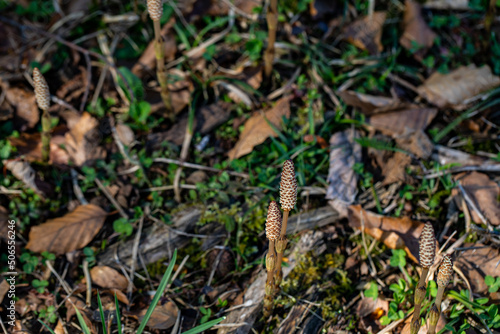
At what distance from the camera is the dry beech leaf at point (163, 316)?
8.67ft

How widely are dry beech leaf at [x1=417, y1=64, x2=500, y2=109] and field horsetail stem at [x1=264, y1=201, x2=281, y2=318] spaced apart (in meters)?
2.10

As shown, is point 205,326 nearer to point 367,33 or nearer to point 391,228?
point 391,228

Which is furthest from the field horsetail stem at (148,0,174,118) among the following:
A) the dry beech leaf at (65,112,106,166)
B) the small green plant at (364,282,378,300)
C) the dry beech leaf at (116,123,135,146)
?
the small green plant at (364,282,378,300)

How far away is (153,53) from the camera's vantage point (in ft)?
12.5

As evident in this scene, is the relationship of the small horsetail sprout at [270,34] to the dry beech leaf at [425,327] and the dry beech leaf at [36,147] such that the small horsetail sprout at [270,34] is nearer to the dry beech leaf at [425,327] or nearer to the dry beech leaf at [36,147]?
the dry beech leaf at [36,147]

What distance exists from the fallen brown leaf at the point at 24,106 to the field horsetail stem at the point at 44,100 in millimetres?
424

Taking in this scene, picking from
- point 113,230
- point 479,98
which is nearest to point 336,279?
point 113,230

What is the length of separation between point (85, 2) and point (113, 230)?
7.89 feet

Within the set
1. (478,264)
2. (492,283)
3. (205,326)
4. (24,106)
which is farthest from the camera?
(24,106)

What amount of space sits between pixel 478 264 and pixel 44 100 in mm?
3040

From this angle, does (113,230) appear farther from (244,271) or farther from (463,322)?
(463,322)

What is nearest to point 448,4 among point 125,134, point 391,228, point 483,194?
point 483,194

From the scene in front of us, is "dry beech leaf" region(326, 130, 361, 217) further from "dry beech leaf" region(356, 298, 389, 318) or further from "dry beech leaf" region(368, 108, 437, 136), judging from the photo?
"dry beech leaf" region(356, 298, 389, 318)

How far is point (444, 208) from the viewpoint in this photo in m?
3.09
